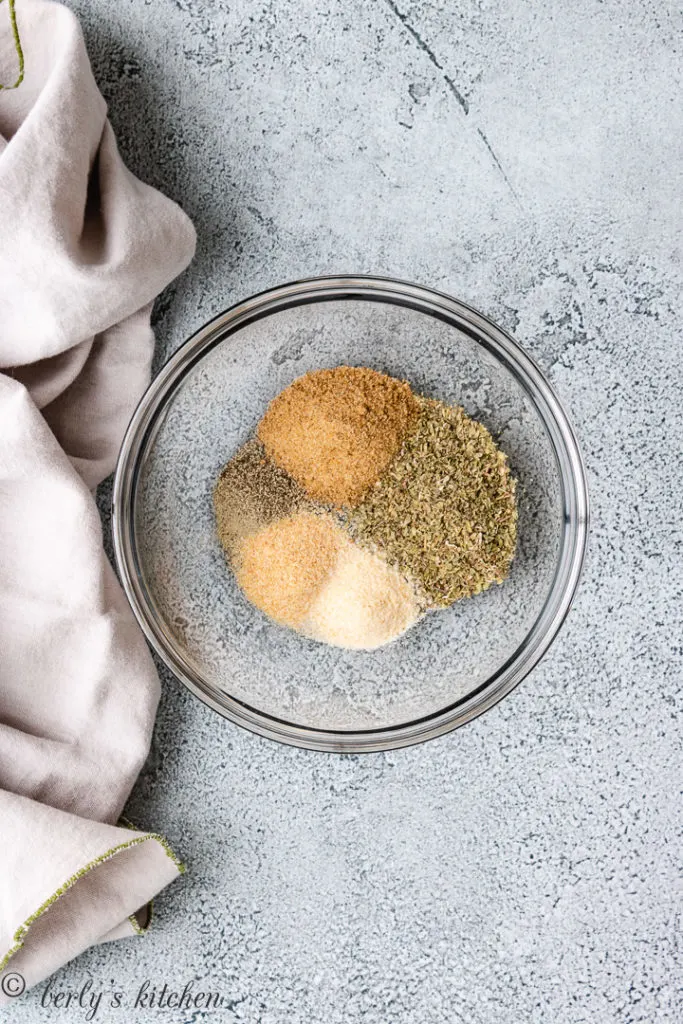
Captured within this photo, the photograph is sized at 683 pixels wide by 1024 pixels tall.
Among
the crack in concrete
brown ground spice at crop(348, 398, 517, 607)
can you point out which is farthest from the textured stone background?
brown ground spice at crop(348, 398, 517, 607)

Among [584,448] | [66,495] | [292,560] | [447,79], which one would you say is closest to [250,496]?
[292,560]

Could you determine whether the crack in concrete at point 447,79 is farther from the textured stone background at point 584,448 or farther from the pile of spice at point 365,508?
the pile of spice at point 365,508

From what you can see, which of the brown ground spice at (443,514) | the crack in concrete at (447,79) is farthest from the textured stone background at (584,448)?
the brown ground spice at (443,514)

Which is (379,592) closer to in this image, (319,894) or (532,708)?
(532,708)

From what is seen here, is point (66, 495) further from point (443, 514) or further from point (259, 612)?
point (443, 514)

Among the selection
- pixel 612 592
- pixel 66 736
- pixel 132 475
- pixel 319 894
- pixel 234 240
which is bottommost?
pixel 319 894

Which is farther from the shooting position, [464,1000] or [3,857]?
[464,1000]

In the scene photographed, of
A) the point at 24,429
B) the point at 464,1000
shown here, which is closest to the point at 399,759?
the point at 464,1000
